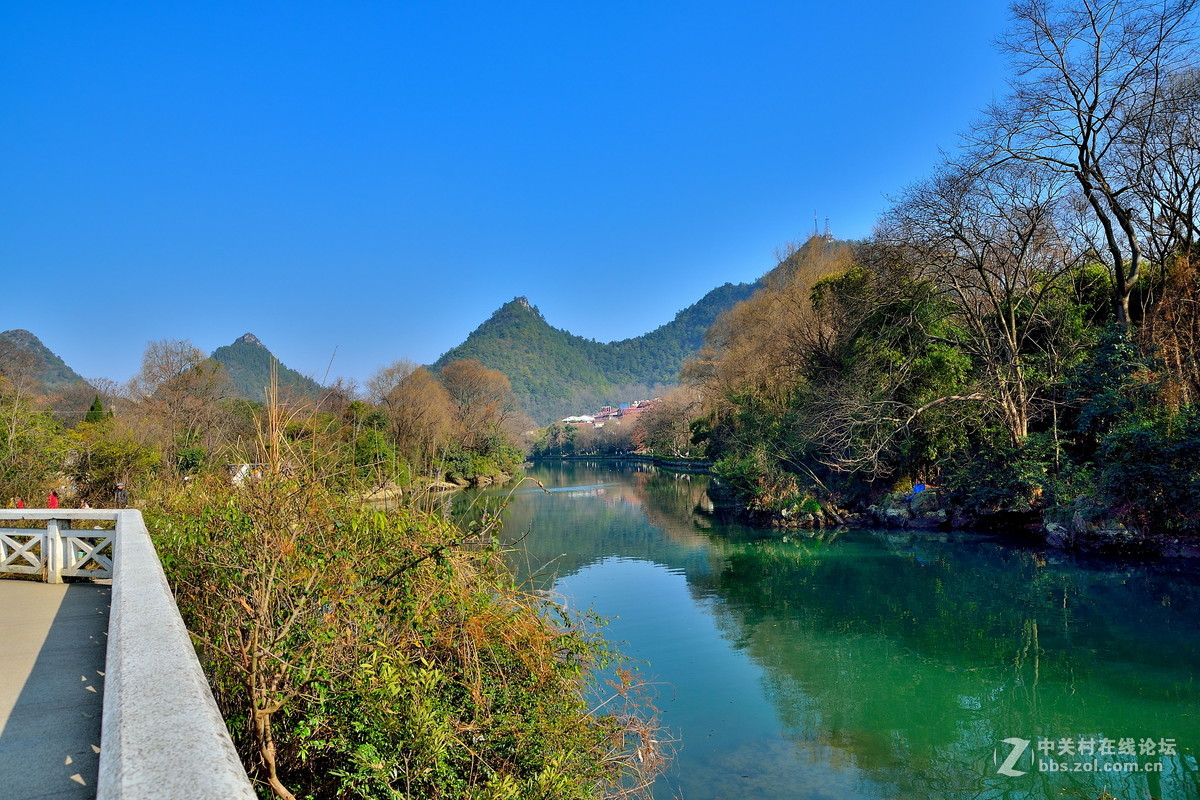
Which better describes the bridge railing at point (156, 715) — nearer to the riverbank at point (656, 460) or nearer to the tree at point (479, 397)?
the tree at point (479, 397)

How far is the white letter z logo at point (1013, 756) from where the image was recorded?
6.15 meters

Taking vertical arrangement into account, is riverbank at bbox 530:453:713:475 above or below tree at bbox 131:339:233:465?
below

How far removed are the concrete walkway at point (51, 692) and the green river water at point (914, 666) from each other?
2925 millimetres

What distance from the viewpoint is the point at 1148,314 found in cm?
1578

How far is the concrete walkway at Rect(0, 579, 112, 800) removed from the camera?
2680 mm

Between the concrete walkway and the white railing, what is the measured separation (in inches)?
21.6

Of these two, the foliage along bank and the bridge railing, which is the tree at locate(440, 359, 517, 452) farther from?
the bridge railing

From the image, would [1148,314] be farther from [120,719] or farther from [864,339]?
[120,719]

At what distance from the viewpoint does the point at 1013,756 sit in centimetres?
643

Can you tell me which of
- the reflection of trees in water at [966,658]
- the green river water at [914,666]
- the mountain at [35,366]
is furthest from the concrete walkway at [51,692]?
the mountain at [35,366]

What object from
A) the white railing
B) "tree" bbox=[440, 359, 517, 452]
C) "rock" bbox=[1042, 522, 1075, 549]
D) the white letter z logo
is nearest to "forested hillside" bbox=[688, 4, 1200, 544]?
"rock" bbox=[1042, 522, 1075, 549]

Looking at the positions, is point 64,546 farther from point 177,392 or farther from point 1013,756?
point 177,392

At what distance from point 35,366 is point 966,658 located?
4833 cm

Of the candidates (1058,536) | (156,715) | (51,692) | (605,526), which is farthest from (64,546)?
(605,526)
